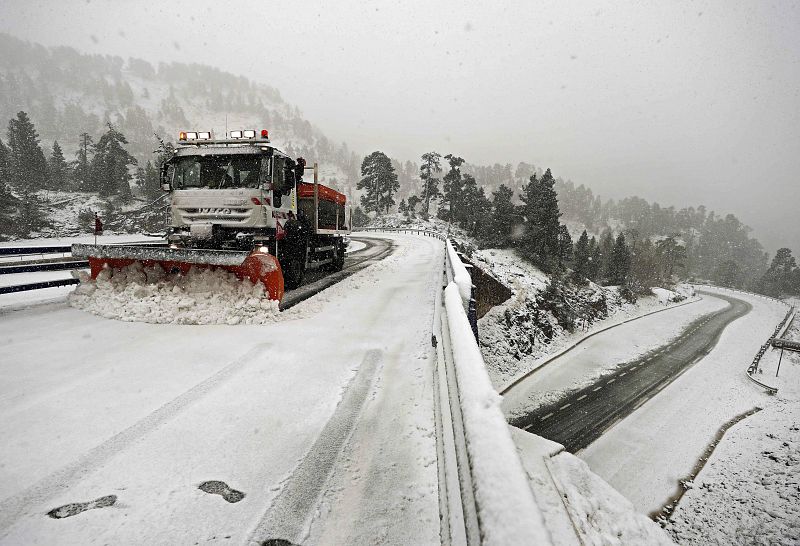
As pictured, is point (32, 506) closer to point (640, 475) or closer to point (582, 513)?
point (582, 513)

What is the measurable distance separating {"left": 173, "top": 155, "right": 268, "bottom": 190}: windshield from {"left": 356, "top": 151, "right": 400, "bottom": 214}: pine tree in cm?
Result: 7053

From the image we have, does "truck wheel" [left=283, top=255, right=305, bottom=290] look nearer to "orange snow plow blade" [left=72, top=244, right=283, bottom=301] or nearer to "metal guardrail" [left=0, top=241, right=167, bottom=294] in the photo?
"orange snow plow blade" [left=72, top=244, right=283, bottom=301]

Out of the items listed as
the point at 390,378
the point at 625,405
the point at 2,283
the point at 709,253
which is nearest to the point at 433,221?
the point at 625,405

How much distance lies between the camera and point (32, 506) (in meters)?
2.16

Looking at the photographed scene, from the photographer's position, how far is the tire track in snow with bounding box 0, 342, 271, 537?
2156mm

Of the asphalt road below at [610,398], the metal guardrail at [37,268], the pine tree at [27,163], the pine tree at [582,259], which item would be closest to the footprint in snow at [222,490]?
the metal guardrail at [37,268]

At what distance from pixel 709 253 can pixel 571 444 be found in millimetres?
190448

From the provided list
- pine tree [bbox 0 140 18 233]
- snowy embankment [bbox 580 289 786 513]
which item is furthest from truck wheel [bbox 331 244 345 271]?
pine tree [bbox 0 140 18 233]

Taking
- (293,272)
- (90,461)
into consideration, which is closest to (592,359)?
(293,272)

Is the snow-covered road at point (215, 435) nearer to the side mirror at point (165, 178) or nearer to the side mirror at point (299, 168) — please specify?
the side mirror at point (165, 178)

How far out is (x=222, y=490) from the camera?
2.35 m

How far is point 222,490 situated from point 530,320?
3276 cm

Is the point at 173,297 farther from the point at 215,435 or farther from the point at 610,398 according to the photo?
the point at 610,398

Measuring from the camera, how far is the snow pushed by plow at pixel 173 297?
20.8 ft
